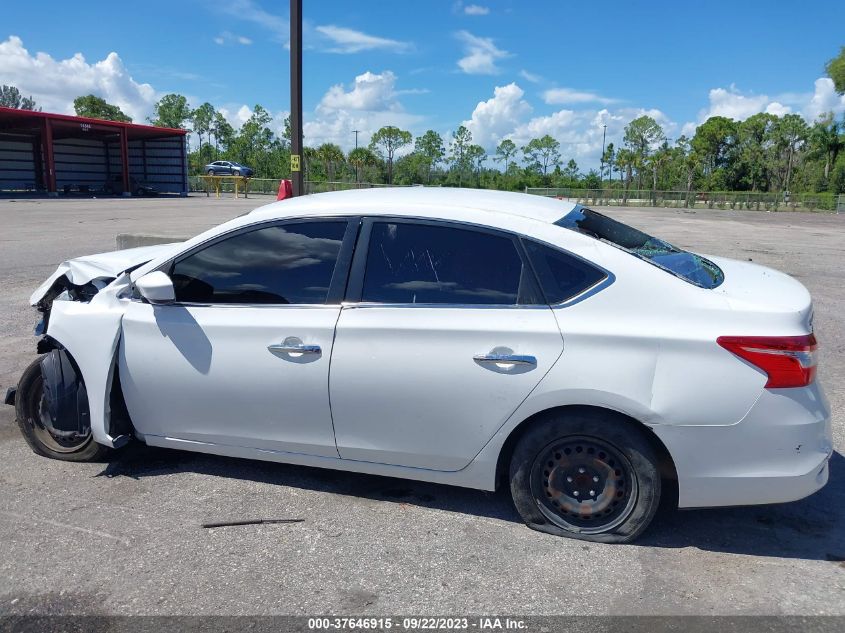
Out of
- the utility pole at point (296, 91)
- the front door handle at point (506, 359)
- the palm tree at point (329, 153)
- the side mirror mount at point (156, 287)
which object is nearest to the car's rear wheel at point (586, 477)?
the front door handle at point (506, 359)

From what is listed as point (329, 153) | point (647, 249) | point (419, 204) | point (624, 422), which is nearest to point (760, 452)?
point (624, 422)

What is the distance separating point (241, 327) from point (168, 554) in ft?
3.81

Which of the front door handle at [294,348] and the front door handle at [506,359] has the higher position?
the front door handle at [506,359]

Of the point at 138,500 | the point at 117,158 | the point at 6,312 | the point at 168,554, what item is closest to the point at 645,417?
the point at 168,554

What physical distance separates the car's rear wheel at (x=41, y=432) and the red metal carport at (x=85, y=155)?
136 ft

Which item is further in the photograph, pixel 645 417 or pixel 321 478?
pixel 321 478

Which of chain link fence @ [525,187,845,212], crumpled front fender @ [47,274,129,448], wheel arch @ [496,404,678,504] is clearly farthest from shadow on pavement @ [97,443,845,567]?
chain link fence @ [525,187,845,212]

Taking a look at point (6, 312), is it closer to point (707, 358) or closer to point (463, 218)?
point (463, 218)

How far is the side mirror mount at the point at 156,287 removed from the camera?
3.57 meters

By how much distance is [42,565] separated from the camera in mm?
3092

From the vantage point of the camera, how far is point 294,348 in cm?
345

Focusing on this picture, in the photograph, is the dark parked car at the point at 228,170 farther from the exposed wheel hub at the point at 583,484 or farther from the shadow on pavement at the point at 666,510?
the exposed wheel hub at the point at 583,484

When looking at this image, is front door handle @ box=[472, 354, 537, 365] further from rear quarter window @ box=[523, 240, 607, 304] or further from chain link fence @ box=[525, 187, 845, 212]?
chain link fence @ box=[525, 187, 845, 212]

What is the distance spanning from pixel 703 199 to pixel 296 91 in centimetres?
5661
